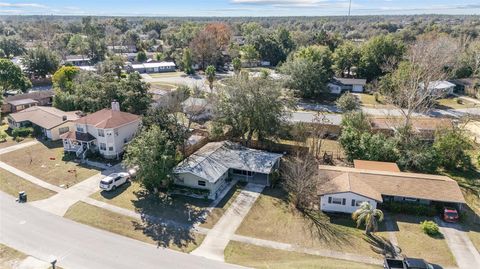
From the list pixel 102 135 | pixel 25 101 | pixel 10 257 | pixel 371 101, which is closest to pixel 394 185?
pixel 10 257

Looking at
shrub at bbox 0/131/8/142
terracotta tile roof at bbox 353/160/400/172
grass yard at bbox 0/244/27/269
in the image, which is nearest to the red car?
terracotta tile roof at bbox 353/160/400/172

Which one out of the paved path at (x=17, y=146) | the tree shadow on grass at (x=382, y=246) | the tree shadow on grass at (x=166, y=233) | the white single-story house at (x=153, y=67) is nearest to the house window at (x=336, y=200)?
the tree shadow on grass at (x=382, y=246)

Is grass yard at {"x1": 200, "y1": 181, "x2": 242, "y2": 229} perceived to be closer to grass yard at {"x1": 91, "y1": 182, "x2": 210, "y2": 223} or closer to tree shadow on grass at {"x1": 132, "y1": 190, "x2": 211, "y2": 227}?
tree shadow on grass at {"x1": 132, "y1": 190, "x2": 211, "y2": 227}

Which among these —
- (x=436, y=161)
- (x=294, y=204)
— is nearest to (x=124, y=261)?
(x=294, y=204)

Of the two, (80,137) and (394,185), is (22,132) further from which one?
(394,185)

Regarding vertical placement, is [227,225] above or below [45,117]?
below

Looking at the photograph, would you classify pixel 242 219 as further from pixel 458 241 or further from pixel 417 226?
pixel 458 241

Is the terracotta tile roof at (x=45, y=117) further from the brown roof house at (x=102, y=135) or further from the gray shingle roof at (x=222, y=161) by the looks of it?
the gray shingle roof at (x=222, y=161)
